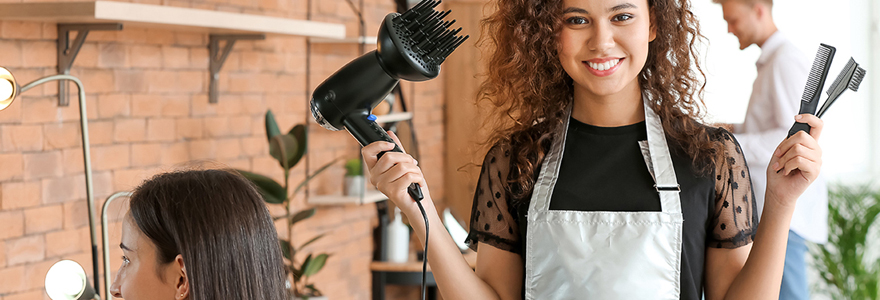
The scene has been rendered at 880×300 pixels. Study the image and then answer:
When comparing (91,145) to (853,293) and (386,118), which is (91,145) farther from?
(853,293)

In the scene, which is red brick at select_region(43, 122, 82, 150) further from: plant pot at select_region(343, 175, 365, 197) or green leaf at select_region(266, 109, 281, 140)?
plant pot at select_region(343, 175, 365, 197)

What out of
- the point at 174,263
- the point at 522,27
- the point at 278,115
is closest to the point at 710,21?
the point at 278,115

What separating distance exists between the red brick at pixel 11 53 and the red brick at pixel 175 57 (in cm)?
51

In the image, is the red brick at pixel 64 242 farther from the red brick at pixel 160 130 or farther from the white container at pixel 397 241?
the white container at pixel 397 241

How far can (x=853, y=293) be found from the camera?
12.6 feet

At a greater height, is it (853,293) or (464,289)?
(464,289)

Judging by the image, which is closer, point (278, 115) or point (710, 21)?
point (278, 115)

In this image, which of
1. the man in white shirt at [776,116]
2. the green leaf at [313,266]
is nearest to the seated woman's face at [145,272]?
the green leaf at [313,266]

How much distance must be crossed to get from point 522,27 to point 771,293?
625mm

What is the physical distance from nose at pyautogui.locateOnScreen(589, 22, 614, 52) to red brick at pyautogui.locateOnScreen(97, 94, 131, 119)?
4.56 feet

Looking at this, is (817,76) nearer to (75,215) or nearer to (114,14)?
(114,14)

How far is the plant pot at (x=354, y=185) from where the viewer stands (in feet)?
10.4

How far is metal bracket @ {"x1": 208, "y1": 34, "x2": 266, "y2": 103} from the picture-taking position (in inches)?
95.4

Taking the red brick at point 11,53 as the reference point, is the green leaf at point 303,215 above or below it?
below
